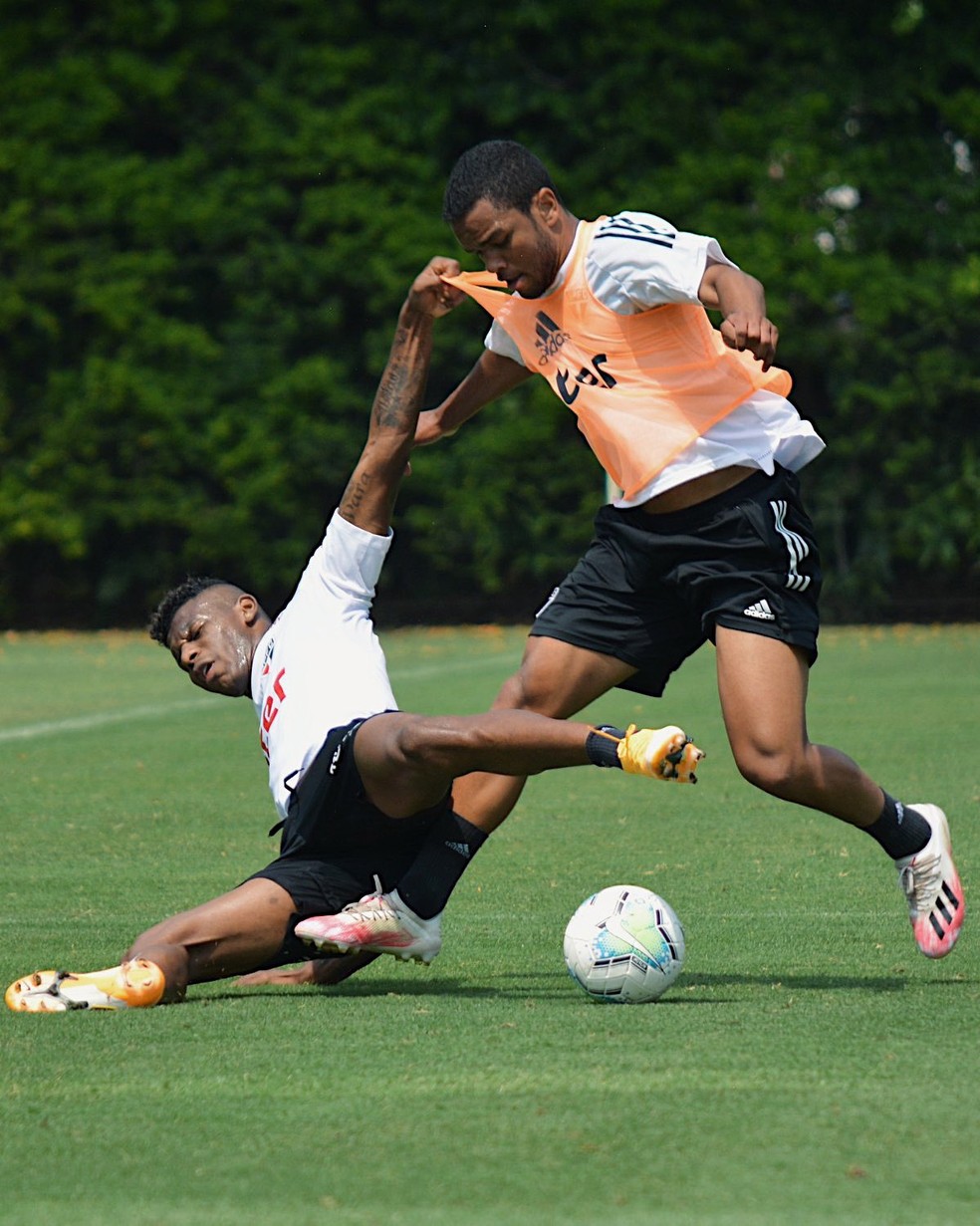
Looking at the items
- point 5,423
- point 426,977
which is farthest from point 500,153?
point 5,423

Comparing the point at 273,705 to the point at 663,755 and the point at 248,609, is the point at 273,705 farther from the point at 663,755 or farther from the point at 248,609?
the point at 663,755

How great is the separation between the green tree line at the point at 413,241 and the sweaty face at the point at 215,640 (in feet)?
51.4

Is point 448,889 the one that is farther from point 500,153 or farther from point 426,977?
point 500,153

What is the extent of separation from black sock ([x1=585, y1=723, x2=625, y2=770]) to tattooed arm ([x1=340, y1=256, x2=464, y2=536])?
127cm

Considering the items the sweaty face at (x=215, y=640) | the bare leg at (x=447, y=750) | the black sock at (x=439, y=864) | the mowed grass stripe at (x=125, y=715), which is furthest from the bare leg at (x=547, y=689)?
the mowed grass stripe at (x=125, y=715)

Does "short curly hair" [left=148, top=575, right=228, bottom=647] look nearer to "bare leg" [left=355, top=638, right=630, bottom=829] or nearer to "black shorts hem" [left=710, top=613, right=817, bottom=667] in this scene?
"bare leg" [left=355, top=638, right=630, bottom=829]

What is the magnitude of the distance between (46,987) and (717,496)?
2184 mm

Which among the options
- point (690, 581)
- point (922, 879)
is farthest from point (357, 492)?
point (922, 879)

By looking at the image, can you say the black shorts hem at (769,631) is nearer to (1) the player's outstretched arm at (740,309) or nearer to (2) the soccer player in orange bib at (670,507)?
(2) the soccer player in orange bib at (670,507)

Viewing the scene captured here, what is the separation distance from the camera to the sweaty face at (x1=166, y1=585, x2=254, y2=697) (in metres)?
5.64

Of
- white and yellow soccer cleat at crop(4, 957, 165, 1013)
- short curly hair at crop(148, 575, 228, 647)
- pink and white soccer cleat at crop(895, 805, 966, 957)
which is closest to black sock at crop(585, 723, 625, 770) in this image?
pink and white soccer cleat at crop(895, 805, 966, 957)

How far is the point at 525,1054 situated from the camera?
13.5 ft

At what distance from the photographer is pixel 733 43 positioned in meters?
21.1

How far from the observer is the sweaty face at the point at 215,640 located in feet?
18.5
